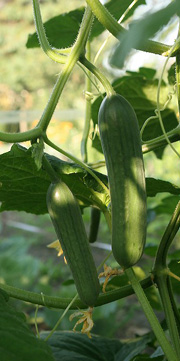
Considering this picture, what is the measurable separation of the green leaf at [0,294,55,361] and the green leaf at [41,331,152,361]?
0.53 m

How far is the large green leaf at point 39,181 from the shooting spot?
3.15 feet

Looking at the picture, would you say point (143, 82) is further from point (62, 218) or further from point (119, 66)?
point (119, 66)

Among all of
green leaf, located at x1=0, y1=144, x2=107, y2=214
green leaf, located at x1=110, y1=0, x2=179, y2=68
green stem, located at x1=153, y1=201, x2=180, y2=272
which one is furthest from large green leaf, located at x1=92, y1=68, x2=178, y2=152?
green leaf, located at x1=110, y1=0, x2=179, y2=68

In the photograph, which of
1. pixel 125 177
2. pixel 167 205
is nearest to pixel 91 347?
pixel 167 205

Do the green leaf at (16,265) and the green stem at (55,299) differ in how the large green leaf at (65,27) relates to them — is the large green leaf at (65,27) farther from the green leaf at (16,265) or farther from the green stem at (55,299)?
the green leaf at (16,265)

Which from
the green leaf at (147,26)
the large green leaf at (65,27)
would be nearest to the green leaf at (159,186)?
the large green leaf at (65,27)

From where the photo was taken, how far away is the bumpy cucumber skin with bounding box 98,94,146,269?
2.45 feet

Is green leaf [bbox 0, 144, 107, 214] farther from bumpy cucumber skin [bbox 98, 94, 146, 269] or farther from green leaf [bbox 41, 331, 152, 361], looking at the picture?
green leaf [bbox 41, 331, 152, 361]

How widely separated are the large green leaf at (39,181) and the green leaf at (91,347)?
0.37 metres

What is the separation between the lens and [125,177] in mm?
747

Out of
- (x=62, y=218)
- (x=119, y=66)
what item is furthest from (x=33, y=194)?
(x=119, y=66)

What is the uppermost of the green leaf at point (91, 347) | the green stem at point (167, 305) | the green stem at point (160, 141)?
the green stem at point (160, 141)

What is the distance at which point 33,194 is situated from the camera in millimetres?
1113

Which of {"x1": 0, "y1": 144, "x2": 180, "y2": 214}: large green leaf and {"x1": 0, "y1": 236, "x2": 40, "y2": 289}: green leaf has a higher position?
{"x1": 0, "y1": 144, "x2": 180, "y2": 214}: large green leaf
